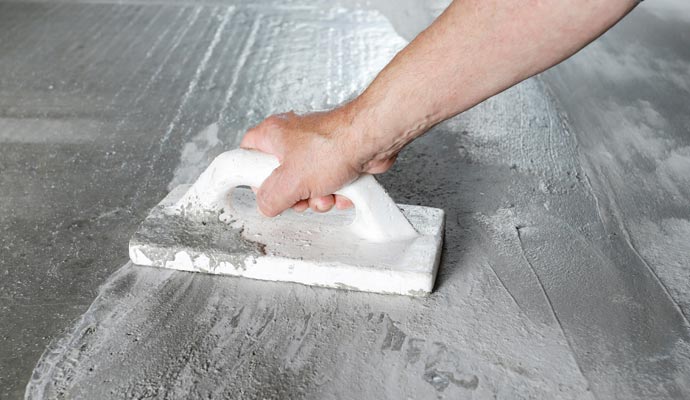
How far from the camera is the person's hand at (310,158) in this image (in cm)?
169

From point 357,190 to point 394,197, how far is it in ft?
1.46

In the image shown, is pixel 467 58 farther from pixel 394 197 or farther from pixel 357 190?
pixel 394 197

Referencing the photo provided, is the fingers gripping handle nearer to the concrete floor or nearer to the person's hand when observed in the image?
the person's hand

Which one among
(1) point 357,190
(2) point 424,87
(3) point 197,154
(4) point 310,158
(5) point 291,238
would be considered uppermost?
(2) point 424,87

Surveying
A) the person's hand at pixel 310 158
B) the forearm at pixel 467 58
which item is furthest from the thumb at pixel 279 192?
the forearm at pixel 467 58

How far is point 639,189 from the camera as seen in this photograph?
2311 millimetres

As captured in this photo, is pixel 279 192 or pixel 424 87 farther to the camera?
pixel 279 192

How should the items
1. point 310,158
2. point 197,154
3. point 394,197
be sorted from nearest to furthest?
point 310,158
point 394,197
point 197,154

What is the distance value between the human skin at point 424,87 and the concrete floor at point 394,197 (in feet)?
1.01

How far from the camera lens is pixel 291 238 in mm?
1923

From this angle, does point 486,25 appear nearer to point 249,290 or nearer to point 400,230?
point 400,230

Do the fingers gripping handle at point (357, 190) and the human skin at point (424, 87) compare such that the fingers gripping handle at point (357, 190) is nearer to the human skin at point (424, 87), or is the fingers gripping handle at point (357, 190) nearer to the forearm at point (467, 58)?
the human skin at point (424, 87)

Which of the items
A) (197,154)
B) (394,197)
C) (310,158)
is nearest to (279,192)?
(310,158)

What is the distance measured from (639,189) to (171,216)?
1.43 meters
